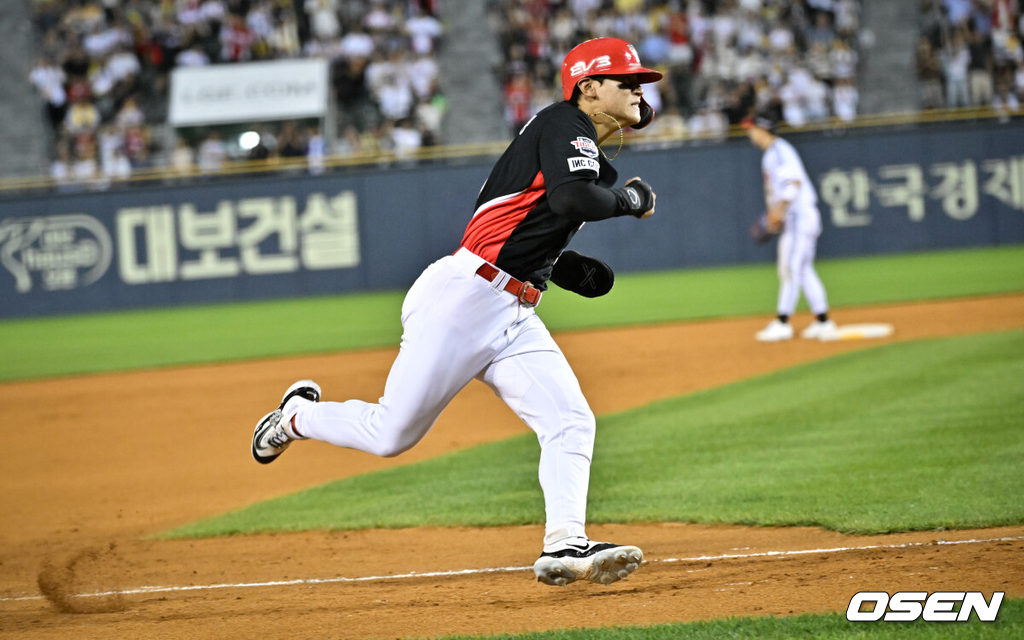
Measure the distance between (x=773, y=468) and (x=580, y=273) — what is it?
278cm

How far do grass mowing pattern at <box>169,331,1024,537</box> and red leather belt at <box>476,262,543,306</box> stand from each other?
2.13 m

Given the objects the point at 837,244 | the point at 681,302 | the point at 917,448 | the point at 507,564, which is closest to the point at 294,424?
the point at 507,564

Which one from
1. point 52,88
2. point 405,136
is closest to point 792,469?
point 405,136

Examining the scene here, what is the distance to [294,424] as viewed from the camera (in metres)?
5.06

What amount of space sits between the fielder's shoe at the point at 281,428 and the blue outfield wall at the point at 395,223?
14.3 meters

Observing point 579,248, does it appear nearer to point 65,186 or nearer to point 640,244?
point 640,244

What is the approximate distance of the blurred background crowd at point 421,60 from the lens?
2194 cm

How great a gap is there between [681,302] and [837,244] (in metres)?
4.62

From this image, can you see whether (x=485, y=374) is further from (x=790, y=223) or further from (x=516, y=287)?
(x=790, y=223)

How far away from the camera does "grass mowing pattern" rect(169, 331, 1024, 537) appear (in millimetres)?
6188

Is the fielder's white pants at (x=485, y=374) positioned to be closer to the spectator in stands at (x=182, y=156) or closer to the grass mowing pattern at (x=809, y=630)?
the grass mowing pattern at (x=809, y=630)

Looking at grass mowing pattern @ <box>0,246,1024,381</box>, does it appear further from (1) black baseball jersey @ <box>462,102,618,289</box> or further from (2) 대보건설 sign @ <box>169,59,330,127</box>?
(1) black baseball jersey @ <box>462,102,618,289</box>

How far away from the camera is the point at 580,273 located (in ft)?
16.7

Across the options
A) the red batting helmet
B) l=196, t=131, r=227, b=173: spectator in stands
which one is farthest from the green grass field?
l=196, t=131, r=227, b=173: spectator in stands
